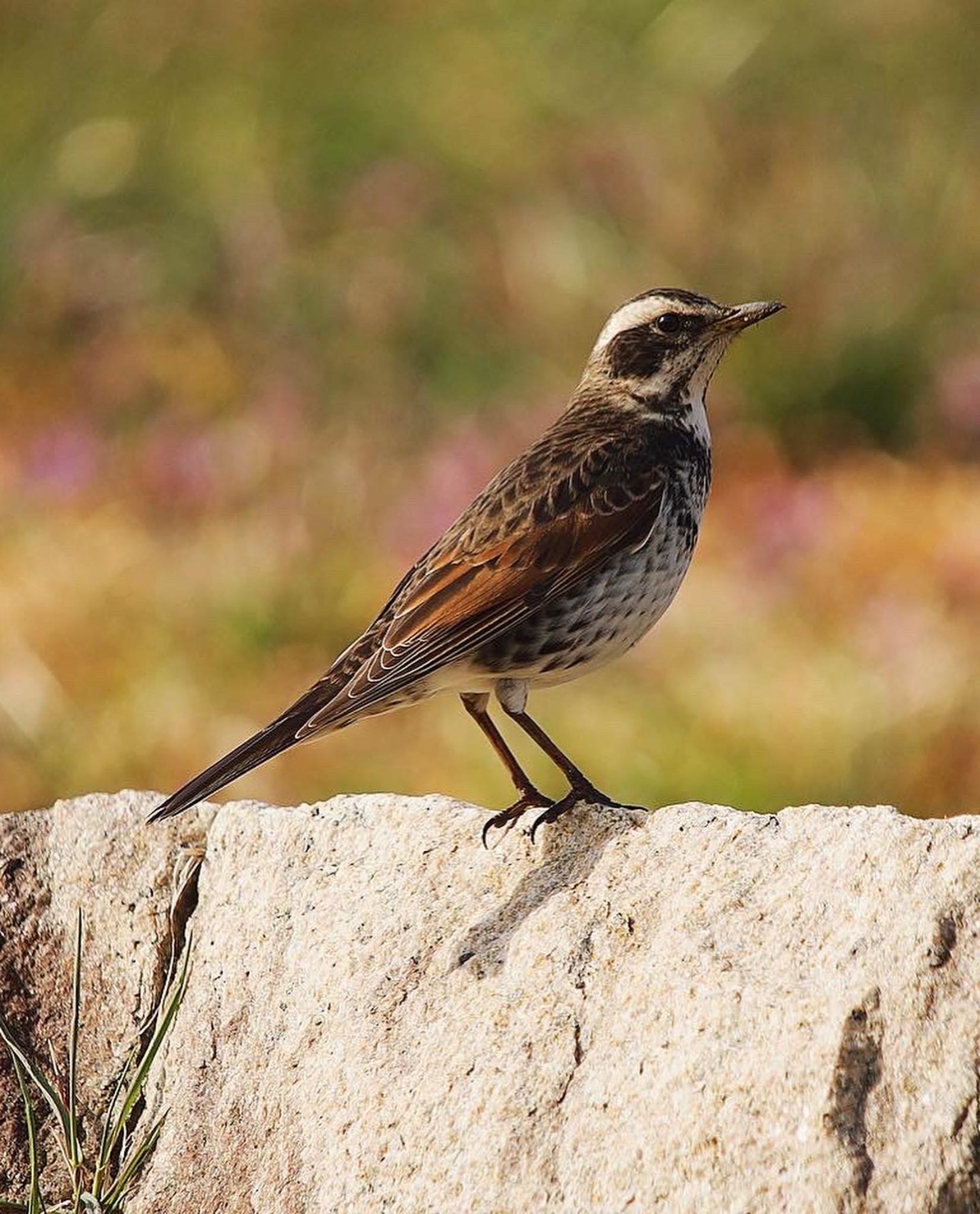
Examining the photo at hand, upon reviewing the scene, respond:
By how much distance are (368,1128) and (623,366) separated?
2.74m

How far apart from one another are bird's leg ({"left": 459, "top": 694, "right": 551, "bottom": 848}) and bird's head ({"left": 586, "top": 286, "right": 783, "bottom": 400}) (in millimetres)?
1085

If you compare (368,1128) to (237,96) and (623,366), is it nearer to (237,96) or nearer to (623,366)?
(623,366)

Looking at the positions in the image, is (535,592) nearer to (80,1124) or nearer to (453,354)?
(80,1124)

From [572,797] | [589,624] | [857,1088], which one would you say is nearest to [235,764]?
[572,797]

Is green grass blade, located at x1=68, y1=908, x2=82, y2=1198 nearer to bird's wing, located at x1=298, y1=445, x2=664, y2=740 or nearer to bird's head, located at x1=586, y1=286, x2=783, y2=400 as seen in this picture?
bird's wing, located at x1=298, y1=445, x2=664, y2=740

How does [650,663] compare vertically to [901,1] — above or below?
below

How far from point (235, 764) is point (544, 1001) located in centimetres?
A: 101

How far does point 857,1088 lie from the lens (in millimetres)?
3752

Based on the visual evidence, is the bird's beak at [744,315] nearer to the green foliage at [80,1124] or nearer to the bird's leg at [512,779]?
the bird's leg at [512,779]

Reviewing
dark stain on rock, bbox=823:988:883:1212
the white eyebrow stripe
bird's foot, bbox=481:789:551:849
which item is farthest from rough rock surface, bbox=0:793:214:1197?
the white eyebrow stripe

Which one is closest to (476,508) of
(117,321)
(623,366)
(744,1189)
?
(623,366)

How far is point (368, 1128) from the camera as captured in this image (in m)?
4.24

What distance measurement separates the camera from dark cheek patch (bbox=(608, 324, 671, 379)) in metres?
6.16

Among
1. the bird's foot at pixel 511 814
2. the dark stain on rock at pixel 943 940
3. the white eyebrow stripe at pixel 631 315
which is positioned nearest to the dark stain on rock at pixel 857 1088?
the dark stain on rock at pixel 943 940
